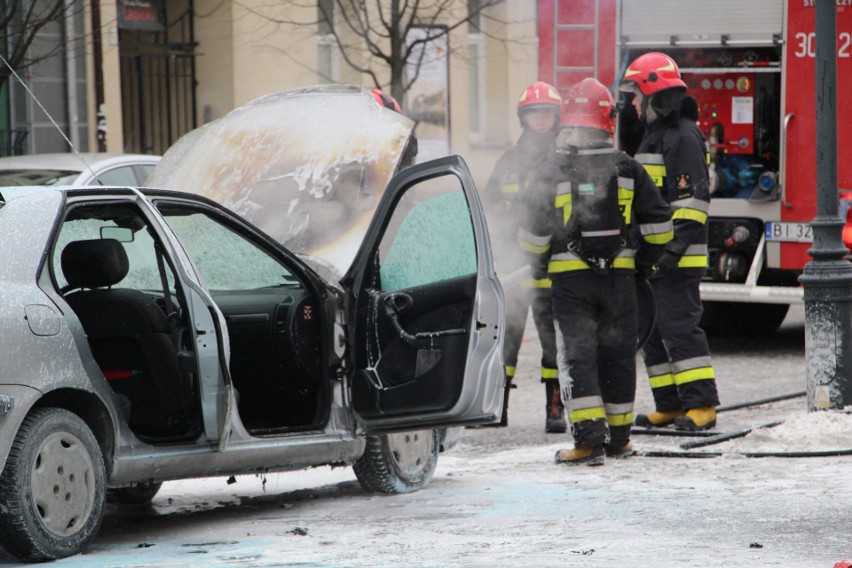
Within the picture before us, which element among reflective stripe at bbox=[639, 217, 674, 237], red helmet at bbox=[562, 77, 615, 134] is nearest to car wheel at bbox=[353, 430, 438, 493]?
reflective stripe at bbox=[639, 217, 674, 237]

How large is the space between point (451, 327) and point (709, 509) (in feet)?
4.23

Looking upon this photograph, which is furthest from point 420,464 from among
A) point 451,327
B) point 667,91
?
point 667,91

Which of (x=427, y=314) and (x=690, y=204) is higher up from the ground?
(x=690, y=204)

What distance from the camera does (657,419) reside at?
8867 millimetres

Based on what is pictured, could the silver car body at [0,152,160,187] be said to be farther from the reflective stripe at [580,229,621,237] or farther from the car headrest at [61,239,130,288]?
the car headrest at [61,239,130,288]

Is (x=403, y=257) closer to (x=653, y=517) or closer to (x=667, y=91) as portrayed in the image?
(x=653, y=517)

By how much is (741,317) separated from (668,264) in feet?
14.8

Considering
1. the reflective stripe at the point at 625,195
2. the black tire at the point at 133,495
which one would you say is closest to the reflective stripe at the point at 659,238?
the reflective stripe at the point at 625,195

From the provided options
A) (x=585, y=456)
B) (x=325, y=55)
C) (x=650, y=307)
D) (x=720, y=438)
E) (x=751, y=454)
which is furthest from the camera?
(x=325, y=55)

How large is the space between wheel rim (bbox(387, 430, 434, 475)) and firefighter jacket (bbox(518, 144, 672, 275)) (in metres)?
1.21

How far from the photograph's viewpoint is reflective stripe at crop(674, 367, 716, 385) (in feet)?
28.2

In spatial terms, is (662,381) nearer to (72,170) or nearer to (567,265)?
(567,265)

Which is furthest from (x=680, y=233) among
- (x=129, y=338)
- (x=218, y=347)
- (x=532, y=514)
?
(x=129, y=338)

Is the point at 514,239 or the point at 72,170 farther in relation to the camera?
the point at 72,170
